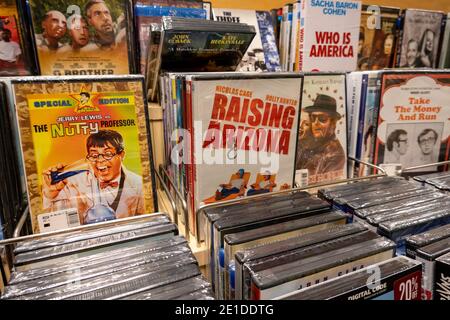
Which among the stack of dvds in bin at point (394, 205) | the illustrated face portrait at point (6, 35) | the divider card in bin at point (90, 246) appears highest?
the illustrated face portrait at point (6, 35)

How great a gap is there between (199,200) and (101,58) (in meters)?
0.61

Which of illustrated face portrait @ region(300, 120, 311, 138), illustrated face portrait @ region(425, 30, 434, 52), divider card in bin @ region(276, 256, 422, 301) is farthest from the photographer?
illustrated face portrait @ region(425, 30, 434, 52)

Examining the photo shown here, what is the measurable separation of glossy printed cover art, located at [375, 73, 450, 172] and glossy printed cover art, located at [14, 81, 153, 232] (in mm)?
867

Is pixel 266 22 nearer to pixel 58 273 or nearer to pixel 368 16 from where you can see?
pixel 368 16

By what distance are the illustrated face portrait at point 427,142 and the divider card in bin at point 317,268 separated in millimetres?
725

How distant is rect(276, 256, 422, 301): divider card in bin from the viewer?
556 millimetres

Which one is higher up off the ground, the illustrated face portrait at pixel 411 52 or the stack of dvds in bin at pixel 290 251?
the illustrated face portrait at pixel 411 52

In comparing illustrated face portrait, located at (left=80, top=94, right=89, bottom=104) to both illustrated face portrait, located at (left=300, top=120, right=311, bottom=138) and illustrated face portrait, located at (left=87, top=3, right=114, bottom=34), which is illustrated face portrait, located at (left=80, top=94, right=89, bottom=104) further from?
illustrated face portrait, located at (left=300, top=120, right=311, bottom=138)

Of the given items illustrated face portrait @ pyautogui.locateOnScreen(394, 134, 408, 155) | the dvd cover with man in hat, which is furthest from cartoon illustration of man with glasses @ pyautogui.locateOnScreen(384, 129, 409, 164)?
the dvd cover with man in hat

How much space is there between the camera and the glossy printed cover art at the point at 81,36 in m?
→ 1.03

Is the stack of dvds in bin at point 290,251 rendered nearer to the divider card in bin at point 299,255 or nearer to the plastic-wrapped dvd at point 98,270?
the divider card in bin at point 299,255

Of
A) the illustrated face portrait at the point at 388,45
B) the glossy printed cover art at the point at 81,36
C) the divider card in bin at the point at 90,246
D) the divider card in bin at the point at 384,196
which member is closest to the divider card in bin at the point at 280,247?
the divider card in bin at the point at 384,196

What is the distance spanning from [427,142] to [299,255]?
91 cm
